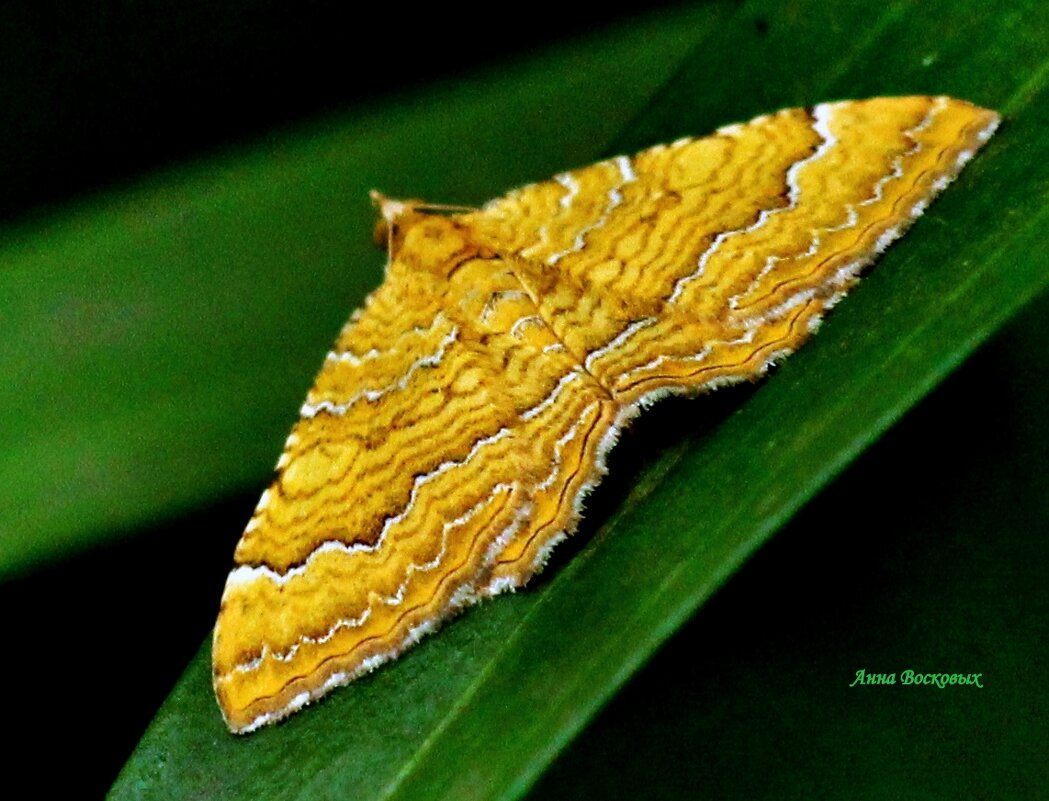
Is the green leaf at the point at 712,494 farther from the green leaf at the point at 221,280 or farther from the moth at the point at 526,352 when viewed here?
the green leaf at the point at 221,280

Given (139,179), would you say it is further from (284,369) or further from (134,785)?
(134,785)

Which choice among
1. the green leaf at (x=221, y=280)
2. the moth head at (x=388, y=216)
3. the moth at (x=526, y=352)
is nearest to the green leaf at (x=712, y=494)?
the moth at (x=526, y=352)

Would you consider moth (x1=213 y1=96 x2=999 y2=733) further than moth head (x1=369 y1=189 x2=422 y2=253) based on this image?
No

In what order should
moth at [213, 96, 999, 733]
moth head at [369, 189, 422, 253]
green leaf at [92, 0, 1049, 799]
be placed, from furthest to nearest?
moth head at [369, 189, 422, 253], moth at [213, 96, 999, 733], green leaf at [92, 0, 1049, 799]

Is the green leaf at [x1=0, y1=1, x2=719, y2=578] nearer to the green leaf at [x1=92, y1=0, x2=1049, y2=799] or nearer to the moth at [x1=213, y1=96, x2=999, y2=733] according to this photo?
the moth at [x1=213, y1=96, x2=999, y2=733]

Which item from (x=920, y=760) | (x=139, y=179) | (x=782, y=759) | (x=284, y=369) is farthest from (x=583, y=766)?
A: (x=139, y=179)

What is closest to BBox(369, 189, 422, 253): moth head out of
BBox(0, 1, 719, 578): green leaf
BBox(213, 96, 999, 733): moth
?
BBox(213, 96, 999, 733): moth
